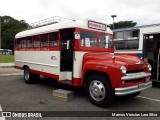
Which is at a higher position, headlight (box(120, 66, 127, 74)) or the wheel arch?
headlight (box(120, 66, 127, 74))

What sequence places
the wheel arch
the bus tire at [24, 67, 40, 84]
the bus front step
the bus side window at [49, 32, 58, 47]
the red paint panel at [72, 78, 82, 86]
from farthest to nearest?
the bus tire at [24, 67, 40, 84], the bus side window at [49, 32, 58, 47], the red paint panel at [72, 78, 82, 86], the bus front step, the wheel arch

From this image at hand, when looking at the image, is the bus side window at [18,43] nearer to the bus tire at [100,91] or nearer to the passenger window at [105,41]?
the passenger window at [105,41]

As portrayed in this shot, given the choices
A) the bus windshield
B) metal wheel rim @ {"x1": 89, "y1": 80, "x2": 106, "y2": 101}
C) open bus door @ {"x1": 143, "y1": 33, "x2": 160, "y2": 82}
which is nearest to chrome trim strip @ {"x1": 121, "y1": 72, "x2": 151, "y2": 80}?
metal wheel rim @ {"x1": 89, "y1": 80, "x2": 106, "y2": 101}

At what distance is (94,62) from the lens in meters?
6.02

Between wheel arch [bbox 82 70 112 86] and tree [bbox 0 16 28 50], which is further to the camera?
tree [bbox 0 16 28 50]

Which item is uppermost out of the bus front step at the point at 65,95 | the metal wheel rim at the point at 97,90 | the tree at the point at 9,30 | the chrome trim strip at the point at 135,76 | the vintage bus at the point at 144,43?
the tree at the point at 9,30

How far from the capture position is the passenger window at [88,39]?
268 inches

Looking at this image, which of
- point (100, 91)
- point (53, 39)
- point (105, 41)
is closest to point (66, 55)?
point (53, 39)

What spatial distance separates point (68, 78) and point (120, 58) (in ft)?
7.38

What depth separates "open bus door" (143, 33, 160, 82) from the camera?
30.2ft

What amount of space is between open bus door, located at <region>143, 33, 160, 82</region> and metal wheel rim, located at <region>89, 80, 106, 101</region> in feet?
14.5

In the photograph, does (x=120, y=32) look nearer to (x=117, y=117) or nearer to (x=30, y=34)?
(x=30, y=34)

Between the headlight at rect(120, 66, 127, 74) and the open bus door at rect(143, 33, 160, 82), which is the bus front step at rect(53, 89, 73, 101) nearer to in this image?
the headlight at rect(120, 66, 127, 74)

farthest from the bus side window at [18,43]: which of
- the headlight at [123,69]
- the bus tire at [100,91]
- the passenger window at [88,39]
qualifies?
the headlight at [123,69]
